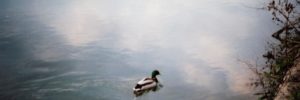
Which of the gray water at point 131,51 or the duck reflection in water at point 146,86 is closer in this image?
the duck reflection in water at point 146,86

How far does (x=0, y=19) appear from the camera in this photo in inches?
1347

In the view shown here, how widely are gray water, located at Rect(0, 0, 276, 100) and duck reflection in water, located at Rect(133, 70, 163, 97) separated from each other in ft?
0.73

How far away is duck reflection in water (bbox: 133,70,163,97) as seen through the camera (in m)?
15.6

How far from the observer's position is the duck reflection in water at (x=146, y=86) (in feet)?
51.3

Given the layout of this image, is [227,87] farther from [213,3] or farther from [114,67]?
[213,3]

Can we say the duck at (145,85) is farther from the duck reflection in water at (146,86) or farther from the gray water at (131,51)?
the gray water at (131,51)

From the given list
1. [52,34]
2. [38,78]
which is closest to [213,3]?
[52,34]

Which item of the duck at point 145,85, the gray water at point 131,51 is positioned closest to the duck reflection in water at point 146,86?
the duck at point 145,85

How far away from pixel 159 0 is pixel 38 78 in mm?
28941

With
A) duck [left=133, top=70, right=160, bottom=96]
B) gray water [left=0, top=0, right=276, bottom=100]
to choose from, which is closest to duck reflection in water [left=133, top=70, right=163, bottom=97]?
duck [left=133, top=70, right=160, bottom=96]

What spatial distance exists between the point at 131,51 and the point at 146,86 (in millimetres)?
5912

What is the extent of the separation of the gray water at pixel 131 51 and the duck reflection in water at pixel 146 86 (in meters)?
0.22

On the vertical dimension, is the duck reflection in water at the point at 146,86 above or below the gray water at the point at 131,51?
below

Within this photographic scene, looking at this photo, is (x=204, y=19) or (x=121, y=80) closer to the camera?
(x=121, y=80)
